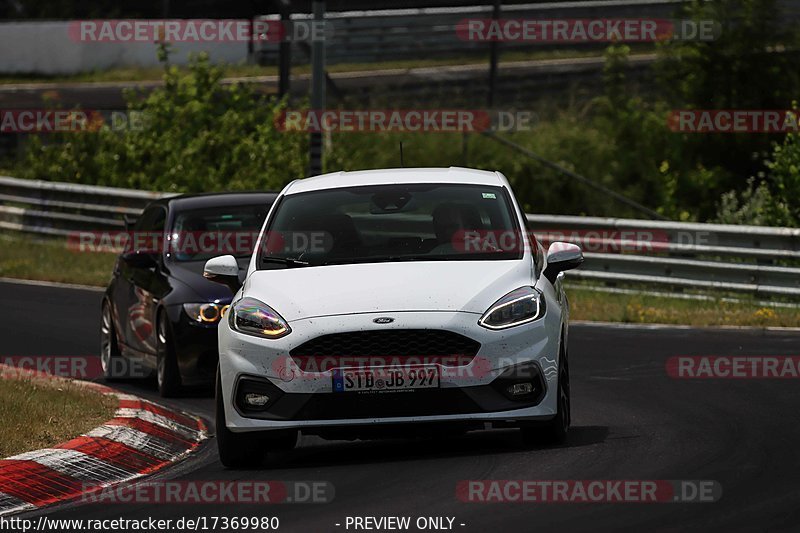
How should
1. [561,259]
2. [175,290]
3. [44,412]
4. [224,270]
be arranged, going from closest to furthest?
1. [561,259]
2. [224,270]
3. [44,412]
4. [175,290]

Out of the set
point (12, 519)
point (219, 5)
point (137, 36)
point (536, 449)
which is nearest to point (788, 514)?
point (536, 449)

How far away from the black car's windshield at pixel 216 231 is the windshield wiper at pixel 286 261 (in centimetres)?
402

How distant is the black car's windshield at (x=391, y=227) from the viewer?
34.6ft

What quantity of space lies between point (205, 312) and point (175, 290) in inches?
16.0

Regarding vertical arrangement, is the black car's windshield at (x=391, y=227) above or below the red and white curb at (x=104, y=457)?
above

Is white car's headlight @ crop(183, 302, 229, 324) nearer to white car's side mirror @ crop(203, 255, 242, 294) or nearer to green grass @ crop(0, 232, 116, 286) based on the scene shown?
white car's side mirror @ crop(203, 255, 242, 294)

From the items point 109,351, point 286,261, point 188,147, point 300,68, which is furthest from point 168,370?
point 300,68

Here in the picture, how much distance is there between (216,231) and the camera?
15078 mm

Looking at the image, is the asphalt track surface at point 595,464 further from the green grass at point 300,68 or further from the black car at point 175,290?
the green grass at point 300,68

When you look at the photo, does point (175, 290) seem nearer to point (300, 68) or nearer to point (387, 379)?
point (387, 379)

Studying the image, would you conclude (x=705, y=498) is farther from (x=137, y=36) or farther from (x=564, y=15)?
(x=137, y=36)

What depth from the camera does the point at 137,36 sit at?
172 ft

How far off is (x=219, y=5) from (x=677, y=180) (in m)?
18.9

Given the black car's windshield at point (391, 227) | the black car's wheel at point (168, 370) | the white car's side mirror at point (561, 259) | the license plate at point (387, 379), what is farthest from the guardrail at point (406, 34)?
the license plate at point (387, 379)
